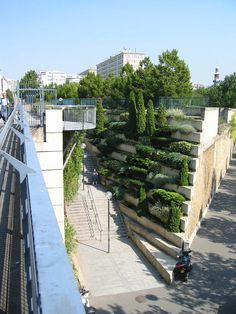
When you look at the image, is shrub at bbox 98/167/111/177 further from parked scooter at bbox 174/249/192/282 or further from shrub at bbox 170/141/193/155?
parked scooter at bbox 174/249/192/282

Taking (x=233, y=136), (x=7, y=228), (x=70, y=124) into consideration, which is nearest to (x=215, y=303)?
(x=70, y=124)

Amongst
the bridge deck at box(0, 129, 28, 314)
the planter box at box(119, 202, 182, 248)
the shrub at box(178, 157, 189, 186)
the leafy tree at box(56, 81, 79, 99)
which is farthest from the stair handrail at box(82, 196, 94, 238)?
the leafy tree at box(56, 81, 79, 99)

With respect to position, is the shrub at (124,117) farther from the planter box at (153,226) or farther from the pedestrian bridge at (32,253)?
the pedestrian bridge at (32,253)

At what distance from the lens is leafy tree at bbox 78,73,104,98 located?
42.4m

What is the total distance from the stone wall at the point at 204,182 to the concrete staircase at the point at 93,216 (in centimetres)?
385

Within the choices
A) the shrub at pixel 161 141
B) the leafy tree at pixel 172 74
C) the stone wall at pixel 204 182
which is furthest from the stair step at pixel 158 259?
the leafy tree at pixel 172 74

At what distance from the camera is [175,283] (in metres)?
14.4

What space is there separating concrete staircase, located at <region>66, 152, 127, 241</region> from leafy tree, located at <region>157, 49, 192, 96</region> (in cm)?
1062

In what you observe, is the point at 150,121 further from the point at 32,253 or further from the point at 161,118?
the point at 32,253

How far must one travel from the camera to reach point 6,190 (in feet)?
15.5

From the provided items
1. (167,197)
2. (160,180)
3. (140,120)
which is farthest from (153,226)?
(140,120)

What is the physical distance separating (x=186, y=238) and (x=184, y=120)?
23.9ft

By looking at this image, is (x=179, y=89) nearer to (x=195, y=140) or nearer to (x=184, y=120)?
(x=184, y=120)

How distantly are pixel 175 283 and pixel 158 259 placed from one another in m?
1.70
